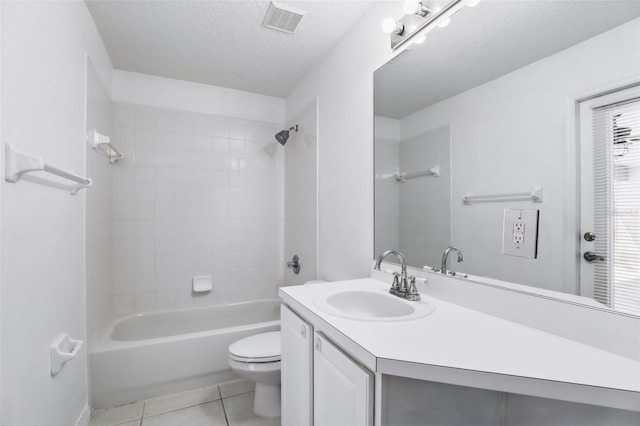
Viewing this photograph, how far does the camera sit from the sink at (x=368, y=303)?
4.04 feet

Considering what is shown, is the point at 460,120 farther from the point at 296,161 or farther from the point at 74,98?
the point at 74,98

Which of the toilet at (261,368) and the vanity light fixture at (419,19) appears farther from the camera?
the toilet at (261,368)

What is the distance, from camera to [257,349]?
184cm

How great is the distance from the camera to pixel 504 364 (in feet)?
2.39

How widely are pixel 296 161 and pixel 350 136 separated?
0.94 metres

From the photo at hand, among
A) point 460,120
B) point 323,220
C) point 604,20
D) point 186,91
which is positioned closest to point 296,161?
point 323,220

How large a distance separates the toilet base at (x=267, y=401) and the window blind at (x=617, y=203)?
5.68 ft

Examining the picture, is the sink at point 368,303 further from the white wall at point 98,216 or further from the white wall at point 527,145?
the white wall at point 98,216

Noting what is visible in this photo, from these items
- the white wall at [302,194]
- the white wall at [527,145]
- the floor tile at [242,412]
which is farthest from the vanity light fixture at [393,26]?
the floor tile at [242,412]

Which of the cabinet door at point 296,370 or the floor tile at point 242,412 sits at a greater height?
the cabinet door at point 296,370

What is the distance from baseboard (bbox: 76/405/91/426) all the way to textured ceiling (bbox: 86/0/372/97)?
2368 millimetres

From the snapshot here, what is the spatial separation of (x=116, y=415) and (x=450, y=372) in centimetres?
213

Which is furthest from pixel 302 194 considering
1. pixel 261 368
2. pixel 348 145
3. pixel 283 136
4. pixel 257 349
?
pixel 261 368

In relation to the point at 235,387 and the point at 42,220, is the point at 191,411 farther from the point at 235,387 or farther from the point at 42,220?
the point at 42,220
